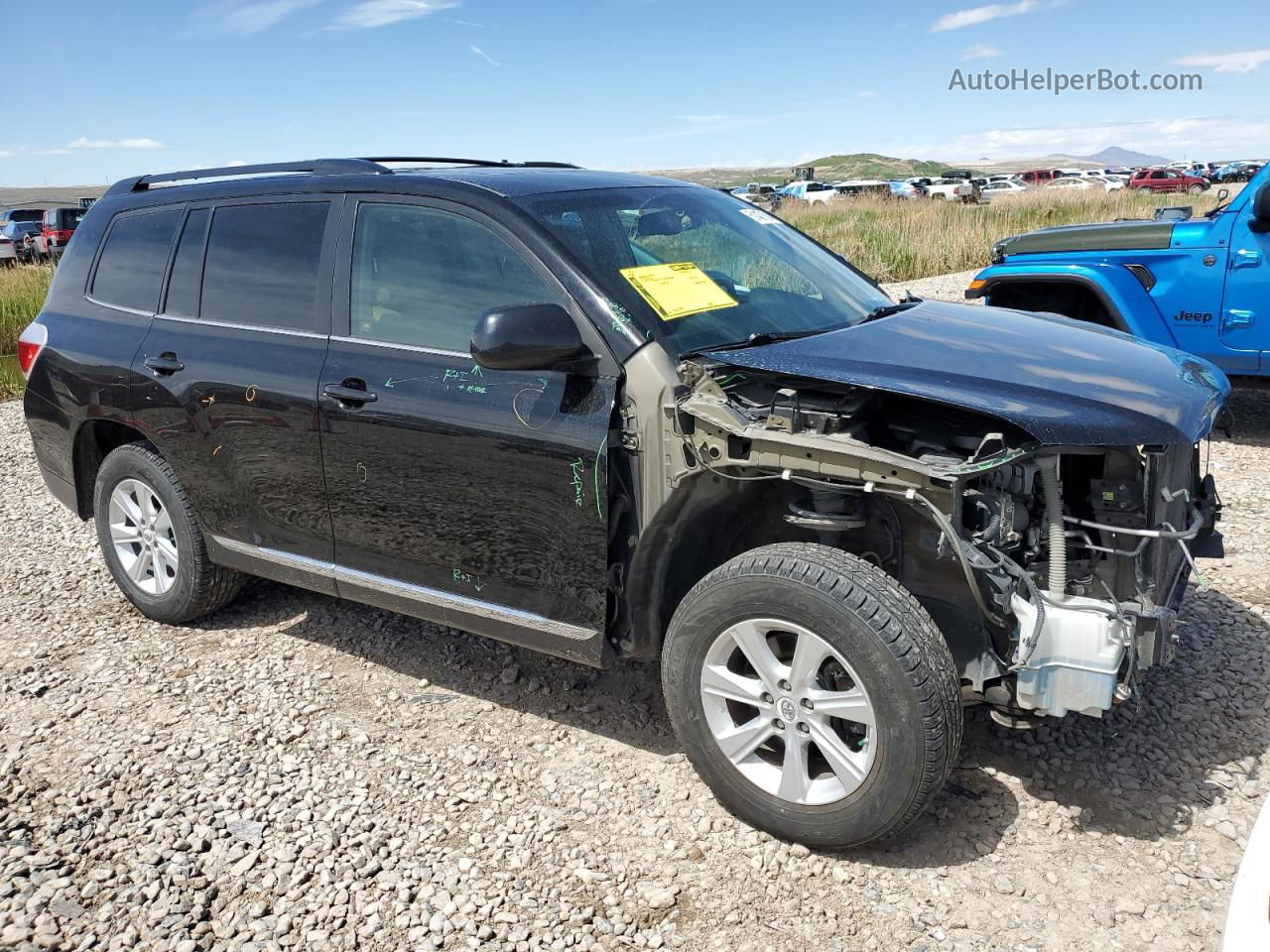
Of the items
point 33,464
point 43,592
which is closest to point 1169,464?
point 43,592

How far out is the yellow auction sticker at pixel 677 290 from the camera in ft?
10.6

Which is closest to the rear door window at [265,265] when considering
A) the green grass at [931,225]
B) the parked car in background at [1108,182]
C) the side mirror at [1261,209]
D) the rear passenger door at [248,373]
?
the rear passenger door at [248,373]

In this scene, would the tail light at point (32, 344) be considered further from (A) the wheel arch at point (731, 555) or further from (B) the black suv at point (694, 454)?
(A) the wheel arch at point (731, 555)

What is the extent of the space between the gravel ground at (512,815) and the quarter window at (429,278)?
1.42 meters

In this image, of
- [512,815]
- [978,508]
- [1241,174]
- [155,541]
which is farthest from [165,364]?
[1241,174]

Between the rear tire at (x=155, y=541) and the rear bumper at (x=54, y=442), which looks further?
the rear bumper at (x=54, y=442)

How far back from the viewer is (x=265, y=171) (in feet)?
14.0

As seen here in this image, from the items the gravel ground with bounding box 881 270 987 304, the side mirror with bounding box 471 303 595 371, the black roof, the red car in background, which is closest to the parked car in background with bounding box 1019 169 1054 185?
the red car in background

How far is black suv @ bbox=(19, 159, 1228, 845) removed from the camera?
2.74 m

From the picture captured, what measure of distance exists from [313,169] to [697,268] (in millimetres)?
1619

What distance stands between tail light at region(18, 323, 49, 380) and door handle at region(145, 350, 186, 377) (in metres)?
0.89

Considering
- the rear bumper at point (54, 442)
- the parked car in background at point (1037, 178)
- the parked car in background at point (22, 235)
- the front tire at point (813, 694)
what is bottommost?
the front tire at point (813, 694)

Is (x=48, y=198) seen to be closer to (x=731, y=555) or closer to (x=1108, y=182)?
(x=1108, y=182)

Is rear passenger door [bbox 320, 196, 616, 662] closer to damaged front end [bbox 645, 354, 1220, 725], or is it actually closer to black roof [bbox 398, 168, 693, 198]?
black roof [bbox 398, 168, 693, 198]
